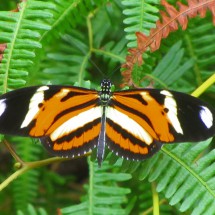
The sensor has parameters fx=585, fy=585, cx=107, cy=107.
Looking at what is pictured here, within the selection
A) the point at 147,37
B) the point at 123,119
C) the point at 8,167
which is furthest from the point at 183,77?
the point at 8,167

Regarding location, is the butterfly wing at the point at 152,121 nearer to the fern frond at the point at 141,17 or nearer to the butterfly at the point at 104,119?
the butterfly at the point at 104,119

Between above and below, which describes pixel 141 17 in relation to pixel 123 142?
above

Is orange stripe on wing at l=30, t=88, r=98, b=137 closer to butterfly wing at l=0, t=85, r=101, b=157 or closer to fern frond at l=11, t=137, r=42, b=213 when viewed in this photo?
butterfly wing at l=0, t=85, r=101, b=157

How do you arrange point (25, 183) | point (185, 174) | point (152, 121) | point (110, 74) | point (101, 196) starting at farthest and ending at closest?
point (25, 183) < point (110, 74) < point (101, 196) < point (185, 174) < point (152, 121)

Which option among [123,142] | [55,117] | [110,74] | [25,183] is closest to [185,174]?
[123,142]

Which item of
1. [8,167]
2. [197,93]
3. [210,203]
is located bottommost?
[210,203]

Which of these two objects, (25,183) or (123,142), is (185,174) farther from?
(25,183)

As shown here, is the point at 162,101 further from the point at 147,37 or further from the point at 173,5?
the point at 173,5

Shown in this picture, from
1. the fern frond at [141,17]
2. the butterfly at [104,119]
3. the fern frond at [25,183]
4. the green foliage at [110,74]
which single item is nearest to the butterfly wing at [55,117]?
the butterfly at [104,119]
